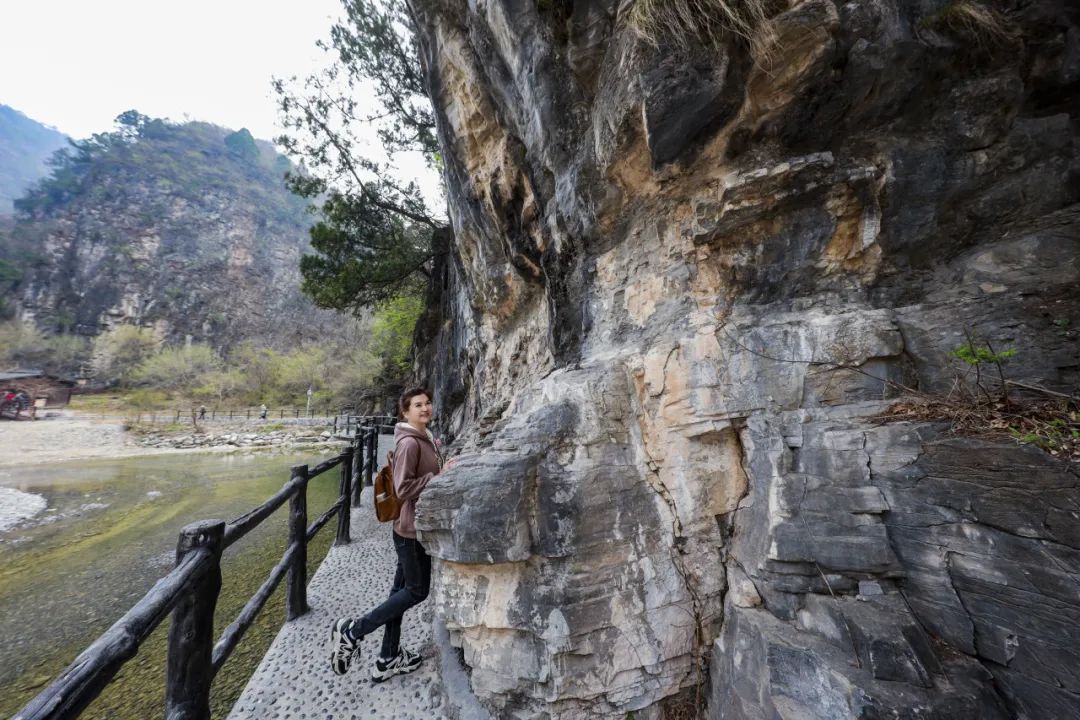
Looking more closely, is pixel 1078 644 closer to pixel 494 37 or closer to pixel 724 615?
pixel 724 615

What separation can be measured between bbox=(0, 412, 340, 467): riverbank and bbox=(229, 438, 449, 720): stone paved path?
1805 centimetres

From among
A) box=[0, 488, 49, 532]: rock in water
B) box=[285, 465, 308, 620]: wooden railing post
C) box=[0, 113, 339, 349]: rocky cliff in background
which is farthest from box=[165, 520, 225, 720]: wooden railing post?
box=[0, 113, 339, 349]: rocky cliff in background

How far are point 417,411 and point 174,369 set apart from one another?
149 ft

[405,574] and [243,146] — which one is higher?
[243,146]

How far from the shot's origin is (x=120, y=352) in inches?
1439

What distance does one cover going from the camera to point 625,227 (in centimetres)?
334

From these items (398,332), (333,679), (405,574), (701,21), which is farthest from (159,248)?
(701,21)

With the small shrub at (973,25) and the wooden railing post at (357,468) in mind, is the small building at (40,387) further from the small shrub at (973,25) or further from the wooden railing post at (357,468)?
the small shrub at (973,25)

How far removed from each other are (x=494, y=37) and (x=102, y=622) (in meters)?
7.42

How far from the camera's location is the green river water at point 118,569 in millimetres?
3244

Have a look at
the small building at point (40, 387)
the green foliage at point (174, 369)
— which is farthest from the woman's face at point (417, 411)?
the green foliage at point (174, 369)

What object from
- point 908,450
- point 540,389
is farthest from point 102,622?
point 908,450

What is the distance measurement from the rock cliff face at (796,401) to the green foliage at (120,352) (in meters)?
48.5

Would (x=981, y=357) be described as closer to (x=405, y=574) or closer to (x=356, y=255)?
(x=405, y=574)
